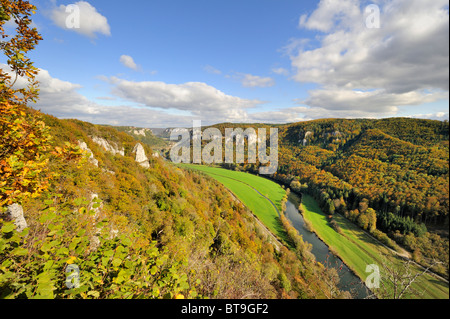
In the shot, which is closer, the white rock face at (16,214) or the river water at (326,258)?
the white rock face at (16,214)

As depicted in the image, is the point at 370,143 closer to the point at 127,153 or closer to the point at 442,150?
the point at 442,150

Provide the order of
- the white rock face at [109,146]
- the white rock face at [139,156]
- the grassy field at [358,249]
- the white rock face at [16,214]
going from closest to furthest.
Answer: the white rock face at [16,214] < the white rock face at [109,146] < the white rock face at [139,156] < the grassy field at [358,249]

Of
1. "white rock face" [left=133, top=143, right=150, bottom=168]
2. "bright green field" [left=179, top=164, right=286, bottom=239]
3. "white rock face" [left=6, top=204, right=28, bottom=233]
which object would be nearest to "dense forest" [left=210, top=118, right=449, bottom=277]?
"bright green field" [left=179, top=164, right=286, bottom=239]

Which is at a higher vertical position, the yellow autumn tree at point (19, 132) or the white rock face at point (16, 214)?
the yellow autumn tree at point (19, 132)

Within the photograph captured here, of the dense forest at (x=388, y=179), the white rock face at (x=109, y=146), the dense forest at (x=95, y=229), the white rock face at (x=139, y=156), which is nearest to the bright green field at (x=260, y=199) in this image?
the dense forest at (x=95, y=229)

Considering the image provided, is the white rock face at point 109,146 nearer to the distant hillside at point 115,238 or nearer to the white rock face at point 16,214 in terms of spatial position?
the distant hillside at point 115,238

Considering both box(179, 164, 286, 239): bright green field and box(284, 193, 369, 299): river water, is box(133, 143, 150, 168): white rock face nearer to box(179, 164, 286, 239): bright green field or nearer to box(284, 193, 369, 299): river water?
box(284, 193, 369, 299): river water

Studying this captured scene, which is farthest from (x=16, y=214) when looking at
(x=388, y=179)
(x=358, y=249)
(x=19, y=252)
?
(x=388, y=179)
